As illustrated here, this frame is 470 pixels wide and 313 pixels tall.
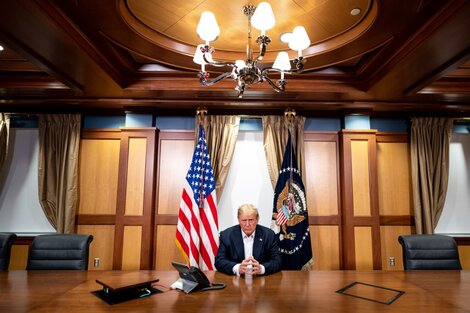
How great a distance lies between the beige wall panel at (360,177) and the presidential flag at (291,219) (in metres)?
0.78

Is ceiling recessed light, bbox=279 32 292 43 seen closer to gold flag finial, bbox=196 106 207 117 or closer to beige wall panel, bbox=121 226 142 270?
gold flag finial, bbox=196 106 207 117

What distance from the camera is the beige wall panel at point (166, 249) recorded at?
439cm

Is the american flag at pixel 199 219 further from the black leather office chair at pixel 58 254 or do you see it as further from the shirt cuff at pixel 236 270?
the shirt cuff at pixel 236 270

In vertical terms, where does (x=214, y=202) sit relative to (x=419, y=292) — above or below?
above

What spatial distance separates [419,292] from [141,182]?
3440 millimetres

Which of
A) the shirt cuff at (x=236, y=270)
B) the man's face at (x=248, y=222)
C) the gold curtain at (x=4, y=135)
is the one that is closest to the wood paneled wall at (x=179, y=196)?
the gold curtain at (x=4, y=135)

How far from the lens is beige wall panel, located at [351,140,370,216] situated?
4441mm

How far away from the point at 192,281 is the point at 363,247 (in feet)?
10.0

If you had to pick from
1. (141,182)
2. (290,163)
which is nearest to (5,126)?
(141,182)

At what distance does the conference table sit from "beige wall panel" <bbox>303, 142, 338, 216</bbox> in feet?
6.37

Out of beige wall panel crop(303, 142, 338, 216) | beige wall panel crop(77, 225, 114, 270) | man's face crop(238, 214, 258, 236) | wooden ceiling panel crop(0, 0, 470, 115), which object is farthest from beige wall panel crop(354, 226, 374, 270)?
beige wall panel crop(77, 225, 114, 270)

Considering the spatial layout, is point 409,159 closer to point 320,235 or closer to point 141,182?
point 320,235

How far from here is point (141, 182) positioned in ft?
14.6

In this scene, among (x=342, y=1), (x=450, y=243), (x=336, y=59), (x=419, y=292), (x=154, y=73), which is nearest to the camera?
(x=419, y=292)
